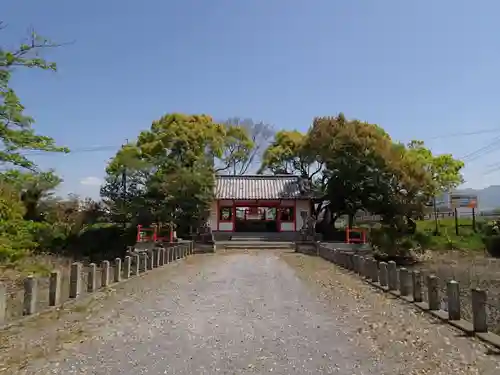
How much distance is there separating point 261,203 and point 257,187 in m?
1.43

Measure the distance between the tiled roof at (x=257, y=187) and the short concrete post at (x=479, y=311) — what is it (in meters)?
23.9

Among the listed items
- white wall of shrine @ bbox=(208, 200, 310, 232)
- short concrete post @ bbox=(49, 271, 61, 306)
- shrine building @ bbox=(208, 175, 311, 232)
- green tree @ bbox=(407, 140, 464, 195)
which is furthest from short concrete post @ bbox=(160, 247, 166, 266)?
green tree @ bbox=(407, 140, 464, 195)

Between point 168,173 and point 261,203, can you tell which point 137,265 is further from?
point 261,203

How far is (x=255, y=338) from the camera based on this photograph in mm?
6016

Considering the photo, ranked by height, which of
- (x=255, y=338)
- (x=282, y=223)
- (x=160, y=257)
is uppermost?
(x=282, y=223)

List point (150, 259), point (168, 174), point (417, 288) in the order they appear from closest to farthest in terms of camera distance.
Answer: point (417, 288) → point (150, 259) → point (168, 174)

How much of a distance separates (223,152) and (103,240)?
1260 cm

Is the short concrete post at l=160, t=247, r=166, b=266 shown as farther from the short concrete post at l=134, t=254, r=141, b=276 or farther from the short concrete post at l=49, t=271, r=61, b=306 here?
the short concrete post at l=49, t=271, r=61, b=306

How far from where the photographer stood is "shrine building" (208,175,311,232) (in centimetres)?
3075

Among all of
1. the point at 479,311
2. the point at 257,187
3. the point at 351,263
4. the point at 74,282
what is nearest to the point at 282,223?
the point at 257,187

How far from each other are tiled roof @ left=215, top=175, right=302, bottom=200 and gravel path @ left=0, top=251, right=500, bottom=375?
20346 millimetres

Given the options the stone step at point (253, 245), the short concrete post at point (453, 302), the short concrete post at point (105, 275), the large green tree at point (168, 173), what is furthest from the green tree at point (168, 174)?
the short concrete post at point (453, 302)

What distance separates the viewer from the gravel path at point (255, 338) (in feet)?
15.9

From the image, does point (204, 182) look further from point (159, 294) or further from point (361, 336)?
point (361, 336)
